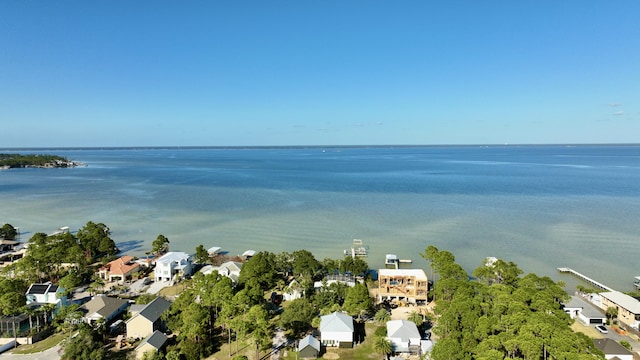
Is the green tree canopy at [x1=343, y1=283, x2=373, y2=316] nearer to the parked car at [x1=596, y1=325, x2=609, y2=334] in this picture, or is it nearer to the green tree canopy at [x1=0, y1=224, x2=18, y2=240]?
the parked car at [x1=596, y1=325, x2=609, y2=334]

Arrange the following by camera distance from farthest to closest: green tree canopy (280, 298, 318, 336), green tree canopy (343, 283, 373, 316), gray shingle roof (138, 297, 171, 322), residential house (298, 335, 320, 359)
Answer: green tree canopy (343, 283, 373, 316)
green tree canopy (280, 298, 318, 336)
gray shingle roof (138, 297, 171, 322)
residential house (298, 335, 320, 359)

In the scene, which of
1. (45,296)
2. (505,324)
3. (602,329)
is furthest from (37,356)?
(602,329)

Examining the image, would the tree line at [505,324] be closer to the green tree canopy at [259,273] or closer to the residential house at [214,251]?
the green tree canopy at [259,273]

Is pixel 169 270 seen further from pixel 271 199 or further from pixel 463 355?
pixel 271 199

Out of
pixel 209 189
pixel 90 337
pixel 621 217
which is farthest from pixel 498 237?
pixel 209 189

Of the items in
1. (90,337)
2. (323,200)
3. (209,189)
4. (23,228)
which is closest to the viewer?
(90,337)

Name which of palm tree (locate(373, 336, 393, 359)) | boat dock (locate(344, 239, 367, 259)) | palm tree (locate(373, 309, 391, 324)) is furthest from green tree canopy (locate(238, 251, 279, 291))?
palm tree (locate(373, 336, 393, 359))

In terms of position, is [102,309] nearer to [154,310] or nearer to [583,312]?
[154,310]

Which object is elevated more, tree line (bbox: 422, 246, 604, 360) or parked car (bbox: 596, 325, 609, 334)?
tree line (bbox: 422, 246, 604, 360)
